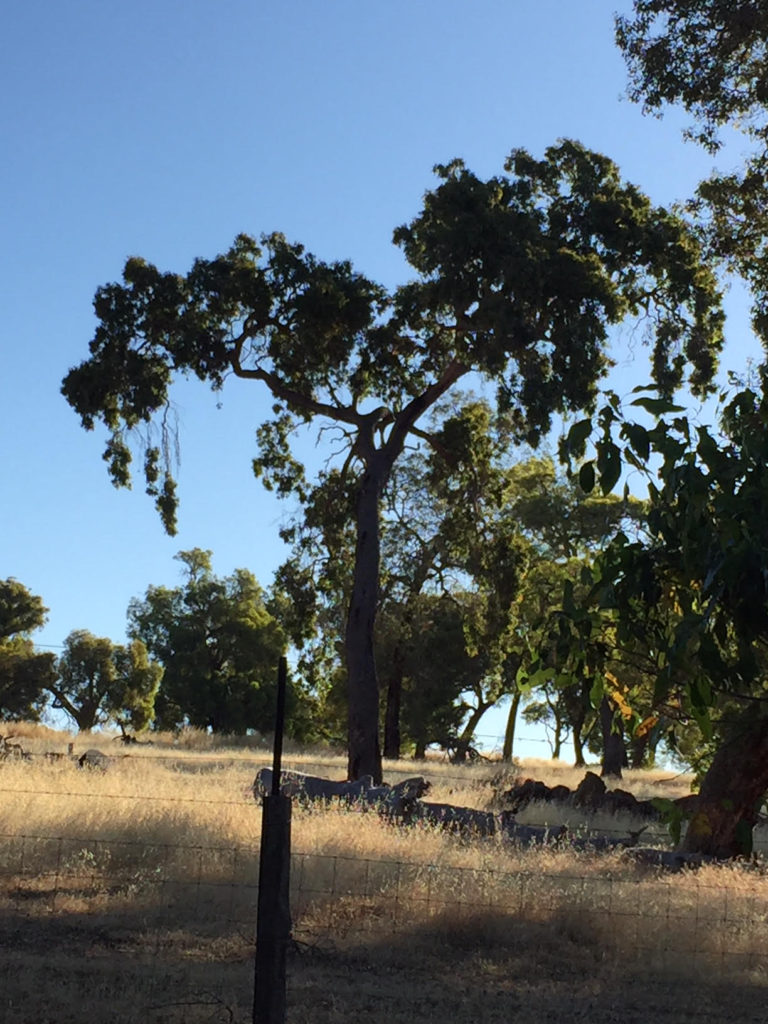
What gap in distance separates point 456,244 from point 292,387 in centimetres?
540

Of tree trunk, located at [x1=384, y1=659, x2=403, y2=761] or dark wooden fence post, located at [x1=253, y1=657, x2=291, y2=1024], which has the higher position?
tree trunk, located at [x1=384, y1=659, x2=403, y2=761]

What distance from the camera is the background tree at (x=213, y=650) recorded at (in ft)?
172

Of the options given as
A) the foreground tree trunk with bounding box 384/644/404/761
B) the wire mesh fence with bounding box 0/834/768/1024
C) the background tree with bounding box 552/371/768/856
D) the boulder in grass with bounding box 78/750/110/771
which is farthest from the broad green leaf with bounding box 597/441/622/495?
the foreground tree trunk with bounding box 384/644/404/761

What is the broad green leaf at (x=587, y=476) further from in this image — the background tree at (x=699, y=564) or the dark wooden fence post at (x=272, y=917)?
the dark wooden fence post at (x=272, y=917)

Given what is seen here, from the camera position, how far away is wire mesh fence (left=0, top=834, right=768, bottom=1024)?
8094 mm

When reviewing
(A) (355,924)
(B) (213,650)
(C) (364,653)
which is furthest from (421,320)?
(B) (213,650)

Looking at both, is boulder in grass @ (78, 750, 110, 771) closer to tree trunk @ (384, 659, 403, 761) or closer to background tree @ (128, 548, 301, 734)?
tree trunk @ (384, 659, 403, 761)

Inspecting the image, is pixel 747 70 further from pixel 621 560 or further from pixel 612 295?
pixel 621 560

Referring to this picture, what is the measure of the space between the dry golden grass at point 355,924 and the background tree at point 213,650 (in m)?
37.7

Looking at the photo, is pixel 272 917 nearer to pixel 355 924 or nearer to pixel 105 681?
pixel 355 924

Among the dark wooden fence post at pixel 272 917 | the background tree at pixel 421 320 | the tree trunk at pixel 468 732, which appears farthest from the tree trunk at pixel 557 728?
the dark wooden fence post at pixel 272 917

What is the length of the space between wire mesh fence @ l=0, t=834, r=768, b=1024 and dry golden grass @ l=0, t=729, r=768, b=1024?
0.9 inches

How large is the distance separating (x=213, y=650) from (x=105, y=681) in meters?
5.00

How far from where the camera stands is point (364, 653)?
83.1 ft
